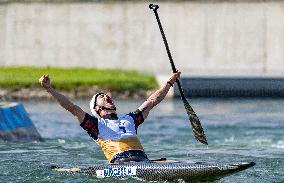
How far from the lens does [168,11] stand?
45.8 m

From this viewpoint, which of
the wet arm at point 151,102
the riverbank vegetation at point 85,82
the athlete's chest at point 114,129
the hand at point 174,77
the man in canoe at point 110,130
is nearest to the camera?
the man in canoe at point 110,130

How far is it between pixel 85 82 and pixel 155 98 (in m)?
22.2

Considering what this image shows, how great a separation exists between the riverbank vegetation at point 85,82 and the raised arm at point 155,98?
833 inches

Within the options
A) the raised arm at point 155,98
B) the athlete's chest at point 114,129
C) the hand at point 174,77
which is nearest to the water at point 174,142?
the athlete's chest at point 114,129

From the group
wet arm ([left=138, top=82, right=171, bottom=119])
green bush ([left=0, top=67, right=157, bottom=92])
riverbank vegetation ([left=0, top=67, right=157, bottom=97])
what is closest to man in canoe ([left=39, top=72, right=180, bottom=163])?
wet arm ([left=138, top=82, right=171, bottom=119])

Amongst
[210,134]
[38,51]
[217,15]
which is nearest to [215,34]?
[217,15]

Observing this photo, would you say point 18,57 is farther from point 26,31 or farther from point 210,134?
point 210,134

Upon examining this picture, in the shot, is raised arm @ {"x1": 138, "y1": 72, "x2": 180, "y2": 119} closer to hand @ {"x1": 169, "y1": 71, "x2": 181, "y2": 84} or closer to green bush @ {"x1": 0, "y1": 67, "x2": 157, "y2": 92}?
hand @ {"x1": 169, "y1": 71, "x2": 181, "y2": 84}

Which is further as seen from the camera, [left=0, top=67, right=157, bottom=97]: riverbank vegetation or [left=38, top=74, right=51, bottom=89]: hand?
[left=0, top=67, right=157, bottom=97]: riverbank vegetation

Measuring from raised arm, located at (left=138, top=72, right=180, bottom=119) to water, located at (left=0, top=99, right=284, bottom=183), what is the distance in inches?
54.1

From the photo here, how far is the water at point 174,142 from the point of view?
17312mm

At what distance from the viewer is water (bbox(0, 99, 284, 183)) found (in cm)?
1731

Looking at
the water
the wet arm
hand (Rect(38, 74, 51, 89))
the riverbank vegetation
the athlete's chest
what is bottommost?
the water

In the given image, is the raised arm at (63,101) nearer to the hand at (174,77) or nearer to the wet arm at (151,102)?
the wet arm at (151,102)
